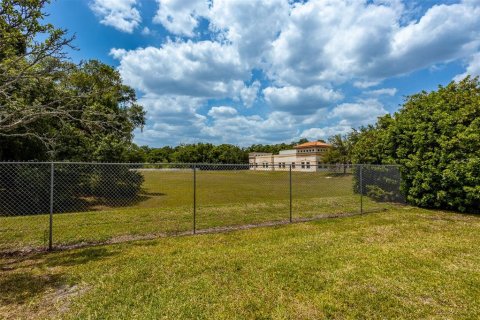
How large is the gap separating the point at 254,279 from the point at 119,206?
9.30 meters

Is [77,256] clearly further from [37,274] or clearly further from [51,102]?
[51,102]

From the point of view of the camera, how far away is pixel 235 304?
3164mm

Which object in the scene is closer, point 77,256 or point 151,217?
point 77,256

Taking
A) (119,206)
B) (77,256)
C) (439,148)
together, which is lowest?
(119,206)

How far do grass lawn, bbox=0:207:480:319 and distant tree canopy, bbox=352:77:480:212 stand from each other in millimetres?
3852

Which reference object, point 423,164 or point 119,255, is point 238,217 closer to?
point 119,255

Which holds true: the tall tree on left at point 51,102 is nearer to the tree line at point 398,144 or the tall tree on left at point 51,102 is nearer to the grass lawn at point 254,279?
the tree line at point 398,144

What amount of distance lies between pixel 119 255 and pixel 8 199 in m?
7.43

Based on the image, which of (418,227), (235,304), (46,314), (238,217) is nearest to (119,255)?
(46,314)

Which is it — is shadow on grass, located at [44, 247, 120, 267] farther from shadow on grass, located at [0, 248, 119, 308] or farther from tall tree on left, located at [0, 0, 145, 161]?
tall tree on left, located at [0, 0, 145, 161]

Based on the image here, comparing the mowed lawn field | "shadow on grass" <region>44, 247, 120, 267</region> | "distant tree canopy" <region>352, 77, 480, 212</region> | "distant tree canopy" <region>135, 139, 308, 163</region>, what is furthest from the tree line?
"distant tree canopy" <region>135, 139, 308, 163</region>

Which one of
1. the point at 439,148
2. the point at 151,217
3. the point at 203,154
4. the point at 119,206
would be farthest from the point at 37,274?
the point at 203,154

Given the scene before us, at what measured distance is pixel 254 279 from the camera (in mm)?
3844

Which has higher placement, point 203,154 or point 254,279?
point 203,154
